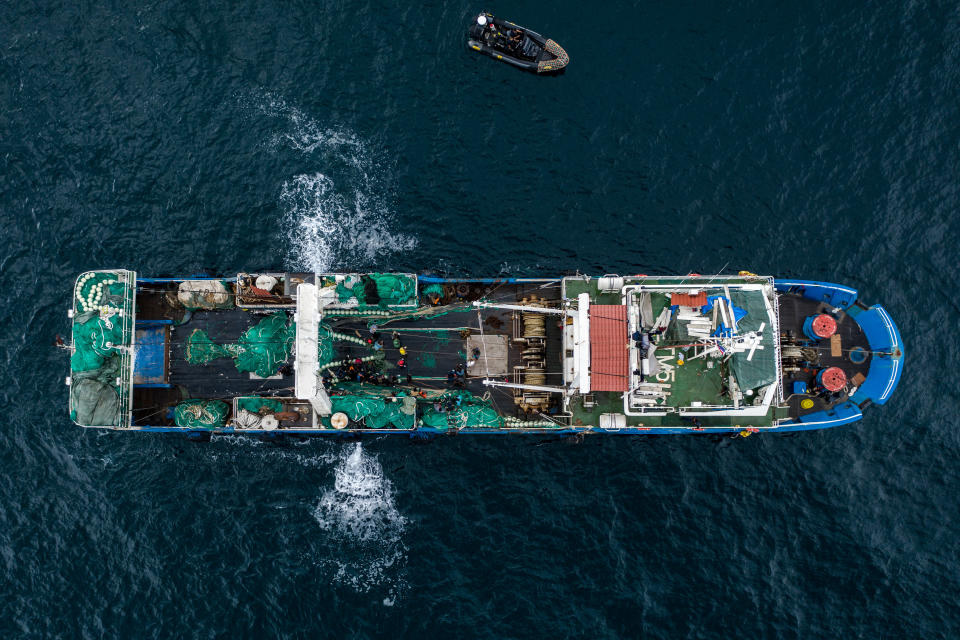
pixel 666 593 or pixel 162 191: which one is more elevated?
pixel 162 191

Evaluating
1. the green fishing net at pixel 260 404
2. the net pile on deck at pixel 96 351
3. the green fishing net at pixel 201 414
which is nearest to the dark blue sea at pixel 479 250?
the green fishing net at pixel 201 414

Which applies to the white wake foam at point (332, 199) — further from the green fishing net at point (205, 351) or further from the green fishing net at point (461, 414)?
the green fishing net at point (461, 414)

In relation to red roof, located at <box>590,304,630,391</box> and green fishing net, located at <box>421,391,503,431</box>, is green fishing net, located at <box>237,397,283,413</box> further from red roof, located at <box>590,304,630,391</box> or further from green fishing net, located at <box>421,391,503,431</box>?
red roof, located at <box>590,304,630,391</box>

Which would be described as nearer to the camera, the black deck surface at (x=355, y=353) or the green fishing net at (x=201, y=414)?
the green fishing net at (x=201, y=414)

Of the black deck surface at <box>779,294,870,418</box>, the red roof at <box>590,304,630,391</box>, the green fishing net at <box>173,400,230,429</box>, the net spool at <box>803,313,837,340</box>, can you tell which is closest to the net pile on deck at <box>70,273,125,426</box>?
the green fishing net at <box>173,400,230,429</box>

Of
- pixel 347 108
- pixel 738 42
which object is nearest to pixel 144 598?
pixel 347 108

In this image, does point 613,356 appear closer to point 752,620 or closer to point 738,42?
point 752,620

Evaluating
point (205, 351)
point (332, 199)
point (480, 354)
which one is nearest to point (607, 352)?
point (480, 354)

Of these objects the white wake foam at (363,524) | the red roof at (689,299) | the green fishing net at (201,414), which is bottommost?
the white wake foam at (363,524)
